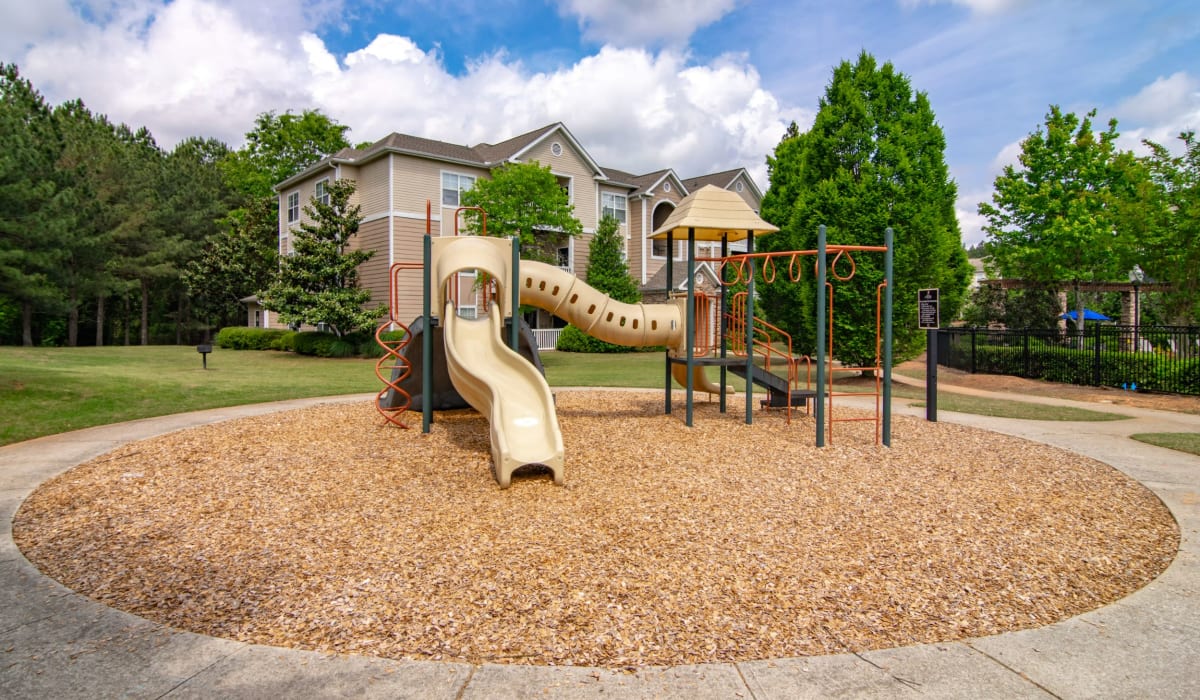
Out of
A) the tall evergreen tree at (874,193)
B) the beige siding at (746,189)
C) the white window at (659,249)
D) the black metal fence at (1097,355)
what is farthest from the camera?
the beige siding at (746,189)

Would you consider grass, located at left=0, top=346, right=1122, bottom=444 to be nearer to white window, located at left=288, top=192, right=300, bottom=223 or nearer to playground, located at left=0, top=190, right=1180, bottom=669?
playground, located at left=0, top=190, right=1180, bottom=669

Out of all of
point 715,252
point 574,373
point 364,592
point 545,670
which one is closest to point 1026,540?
point 545,670

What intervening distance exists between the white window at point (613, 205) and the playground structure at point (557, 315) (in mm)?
22421

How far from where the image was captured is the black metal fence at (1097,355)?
15.2m

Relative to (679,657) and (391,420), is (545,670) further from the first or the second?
(391,420)

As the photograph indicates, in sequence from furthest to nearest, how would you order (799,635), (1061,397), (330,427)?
(1061,397) → (330,427) → (799,635)

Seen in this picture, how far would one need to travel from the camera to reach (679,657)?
328 centimetres

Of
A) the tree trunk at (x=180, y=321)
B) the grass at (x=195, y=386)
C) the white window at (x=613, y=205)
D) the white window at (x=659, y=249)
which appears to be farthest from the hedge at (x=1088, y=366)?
the tree trunk at (x=180, y=321)

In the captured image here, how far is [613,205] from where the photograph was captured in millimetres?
34094

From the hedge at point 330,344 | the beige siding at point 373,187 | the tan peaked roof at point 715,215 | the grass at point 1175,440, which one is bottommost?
the grass at point 1175,440

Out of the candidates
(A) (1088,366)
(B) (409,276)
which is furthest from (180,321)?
(A) (1088,366)

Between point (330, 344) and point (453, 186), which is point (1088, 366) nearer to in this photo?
point (453, 186)

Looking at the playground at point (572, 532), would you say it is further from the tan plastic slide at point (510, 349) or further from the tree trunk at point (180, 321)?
the tree trunk at point (180, 321)

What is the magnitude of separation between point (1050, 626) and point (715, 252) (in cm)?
3585
